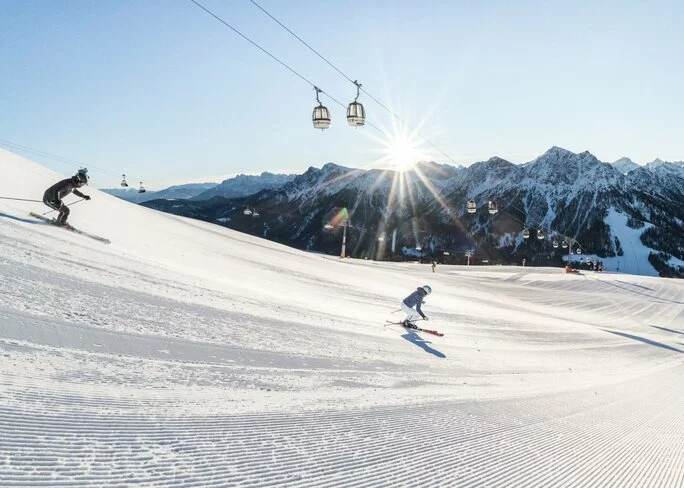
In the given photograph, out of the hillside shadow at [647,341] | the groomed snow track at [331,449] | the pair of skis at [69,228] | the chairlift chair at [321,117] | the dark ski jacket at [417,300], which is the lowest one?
the hillside shadow at [647,341]

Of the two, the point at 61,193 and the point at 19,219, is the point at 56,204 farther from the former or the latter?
the point at 19,219

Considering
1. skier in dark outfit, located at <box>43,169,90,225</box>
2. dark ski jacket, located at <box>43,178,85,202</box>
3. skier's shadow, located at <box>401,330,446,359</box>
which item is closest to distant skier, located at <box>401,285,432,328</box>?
skier's shadow, located at <box>401,330,446,359</box>

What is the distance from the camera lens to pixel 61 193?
1399cm

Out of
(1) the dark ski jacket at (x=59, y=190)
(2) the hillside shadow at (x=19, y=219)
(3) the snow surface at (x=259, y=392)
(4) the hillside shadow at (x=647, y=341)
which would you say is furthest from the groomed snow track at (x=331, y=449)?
(4) the hillside shadow at (x=647, y=341)

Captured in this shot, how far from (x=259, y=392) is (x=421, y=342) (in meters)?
7.37

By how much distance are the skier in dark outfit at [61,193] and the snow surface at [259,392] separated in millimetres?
805

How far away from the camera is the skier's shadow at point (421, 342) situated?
11.1 meters

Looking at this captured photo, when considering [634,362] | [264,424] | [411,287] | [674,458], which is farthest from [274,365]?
[411,287]

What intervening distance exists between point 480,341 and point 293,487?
12.1m

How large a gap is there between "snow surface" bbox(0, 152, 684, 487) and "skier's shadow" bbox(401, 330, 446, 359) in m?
0.07

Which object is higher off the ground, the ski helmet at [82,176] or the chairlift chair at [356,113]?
the chairlift chair at [356,113]

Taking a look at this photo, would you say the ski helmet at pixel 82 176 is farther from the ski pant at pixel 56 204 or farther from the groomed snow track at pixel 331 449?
the groomed snow track at pixel 331 449

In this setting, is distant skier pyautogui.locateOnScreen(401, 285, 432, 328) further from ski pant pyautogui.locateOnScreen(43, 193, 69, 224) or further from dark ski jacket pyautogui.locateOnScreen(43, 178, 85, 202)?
dark ski jacket pyautogui.locateOnScreen(43, 178, 85, 202)

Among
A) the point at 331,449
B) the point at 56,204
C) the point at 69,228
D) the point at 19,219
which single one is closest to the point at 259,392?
the point at 331,449
